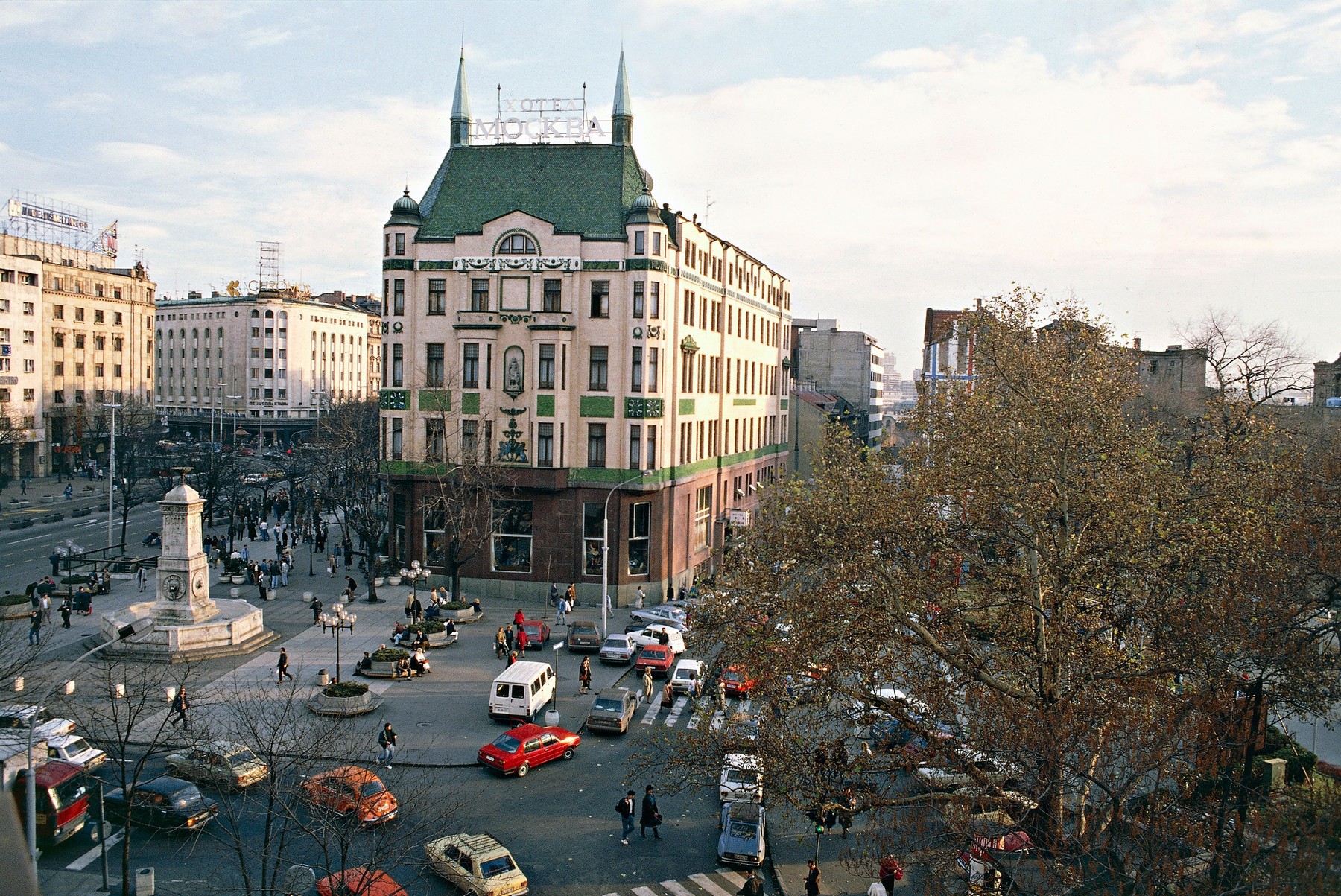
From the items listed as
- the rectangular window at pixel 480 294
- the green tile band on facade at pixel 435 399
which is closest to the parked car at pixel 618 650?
the green tile band on facade at pixel 435 399

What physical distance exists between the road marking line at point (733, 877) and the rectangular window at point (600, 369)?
31.3m

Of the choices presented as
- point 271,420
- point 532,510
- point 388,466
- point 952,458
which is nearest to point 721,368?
point 532,510

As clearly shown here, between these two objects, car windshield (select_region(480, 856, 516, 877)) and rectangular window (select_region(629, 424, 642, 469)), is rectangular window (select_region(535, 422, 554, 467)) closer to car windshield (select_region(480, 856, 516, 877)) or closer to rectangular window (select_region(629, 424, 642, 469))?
rectangular window (select_region(629, 424, 642, 469))

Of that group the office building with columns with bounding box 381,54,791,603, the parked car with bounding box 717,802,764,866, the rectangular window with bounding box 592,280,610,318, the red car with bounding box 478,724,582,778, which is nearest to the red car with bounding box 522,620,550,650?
the office building with columns with bounding box 381,54,791,603

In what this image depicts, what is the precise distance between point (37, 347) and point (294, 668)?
273 feet

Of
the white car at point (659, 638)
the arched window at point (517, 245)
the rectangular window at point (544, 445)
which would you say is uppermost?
the arched window at point (517, 245)

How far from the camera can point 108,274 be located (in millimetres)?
111625

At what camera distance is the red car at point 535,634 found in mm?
41000

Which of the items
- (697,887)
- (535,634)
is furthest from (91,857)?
(535,634)

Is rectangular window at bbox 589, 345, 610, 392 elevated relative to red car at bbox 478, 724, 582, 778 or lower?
elevated

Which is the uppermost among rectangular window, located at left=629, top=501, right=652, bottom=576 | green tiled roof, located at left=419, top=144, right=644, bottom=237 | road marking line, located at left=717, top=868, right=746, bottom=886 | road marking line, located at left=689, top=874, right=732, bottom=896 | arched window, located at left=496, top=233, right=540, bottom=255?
green tiled roof, located at left=419, top=144, right=644, bottom=237

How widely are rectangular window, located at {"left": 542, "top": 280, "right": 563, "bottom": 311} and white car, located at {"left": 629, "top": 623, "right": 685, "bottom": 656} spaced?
1857 cm

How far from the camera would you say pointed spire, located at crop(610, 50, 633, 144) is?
2137 inches

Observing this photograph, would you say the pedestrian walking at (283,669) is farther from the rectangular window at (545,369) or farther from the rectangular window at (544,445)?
the rectangular window at (545,369)
